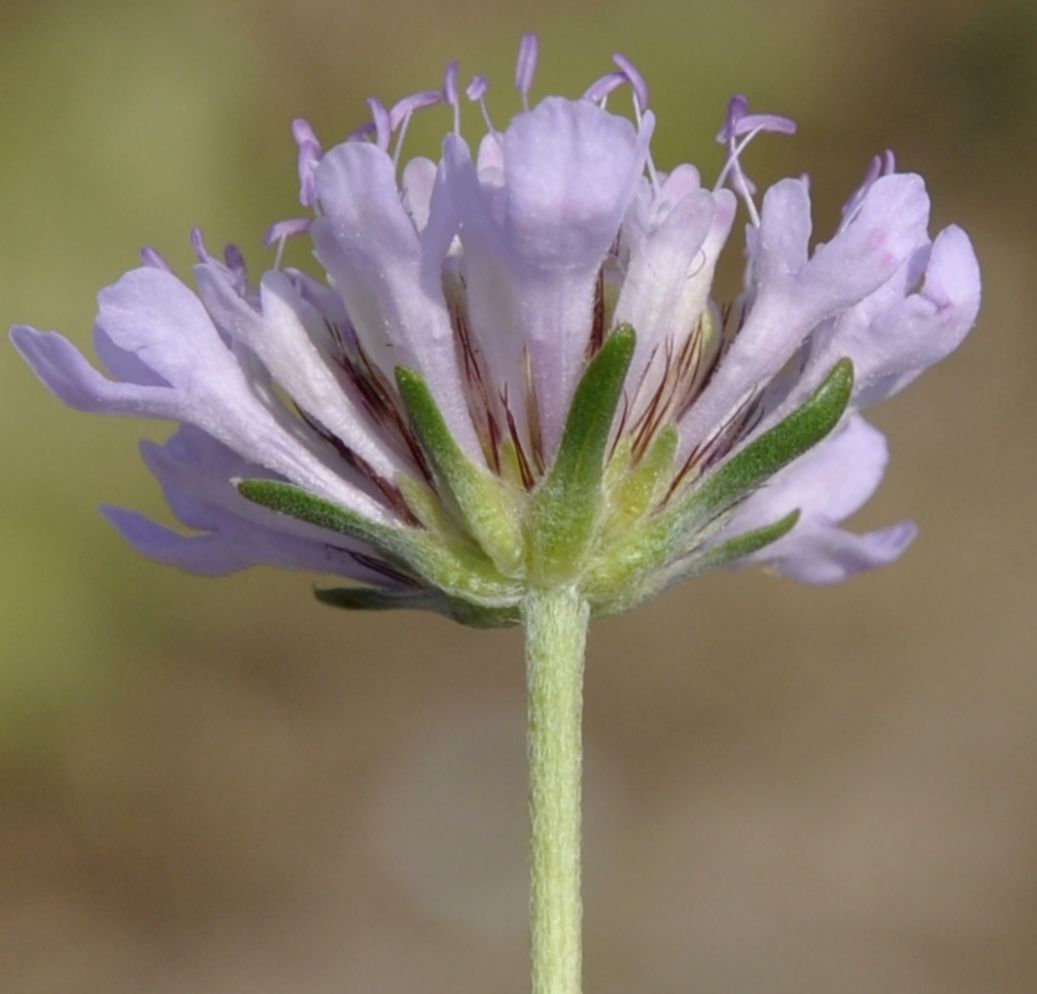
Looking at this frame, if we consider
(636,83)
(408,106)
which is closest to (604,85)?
(636,83)

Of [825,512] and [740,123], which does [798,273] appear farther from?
[825,512]

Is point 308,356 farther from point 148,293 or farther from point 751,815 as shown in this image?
point 751,815

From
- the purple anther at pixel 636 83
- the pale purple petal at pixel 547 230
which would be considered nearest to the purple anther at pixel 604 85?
the purple anther at pixel 636 83

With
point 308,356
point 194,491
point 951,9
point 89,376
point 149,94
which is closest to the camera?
point 89,376

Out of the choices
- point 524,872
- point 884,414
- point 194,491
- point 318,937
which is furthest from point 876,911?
point 194,491

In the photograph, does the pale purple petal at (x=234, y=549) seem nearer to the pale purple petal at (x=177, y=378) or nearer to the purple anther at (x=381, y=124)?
the pale purple petal at (x=177, y=378)

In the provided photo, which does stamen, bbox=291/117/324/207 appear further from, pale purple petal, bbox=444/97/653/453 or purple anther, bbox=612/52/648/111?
purple anther, bbox=612/52/648/111
